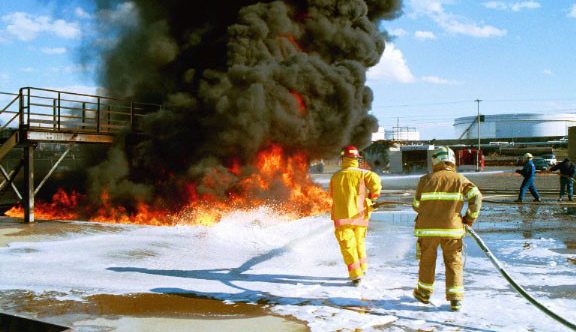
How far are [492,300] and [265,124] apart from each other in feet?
32.9

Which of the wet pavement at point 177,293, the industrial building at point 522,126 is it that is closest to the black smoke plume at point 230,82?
the wet pavement at point 177,293

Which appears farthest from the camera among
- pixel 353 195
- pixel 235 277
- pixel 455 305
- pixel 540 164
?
pixel 540 164

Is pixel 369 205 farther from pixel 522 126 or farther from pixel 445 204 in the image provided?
pixel 522 126

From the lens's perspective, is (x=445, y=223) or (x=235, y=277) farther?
(x=235, y=277)

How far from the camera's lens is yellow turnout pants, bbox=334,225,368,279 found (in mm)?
5980

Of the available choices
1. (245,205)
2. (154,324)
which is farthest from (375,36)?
(154,324)

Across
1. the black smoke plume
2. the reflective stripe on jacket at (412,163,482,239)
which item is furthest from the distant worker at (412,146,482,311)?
the black smoke plume

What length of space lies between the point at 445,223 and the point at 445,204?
0.63 ft

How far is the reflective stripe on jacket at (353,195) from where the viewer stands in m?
6.14

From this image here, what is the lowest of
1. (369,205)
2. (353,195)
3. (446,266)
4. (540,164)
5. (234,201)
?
(446,266)

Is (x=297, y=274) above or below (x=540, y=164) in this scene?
below

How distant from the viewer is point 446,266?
17.1 ft

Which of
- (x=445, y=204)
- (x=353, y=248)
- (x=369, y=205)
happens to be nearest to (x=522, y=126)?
(x=369, y=205)

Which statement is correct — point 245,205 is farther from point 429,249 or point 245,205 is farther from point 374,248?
point 429,249
